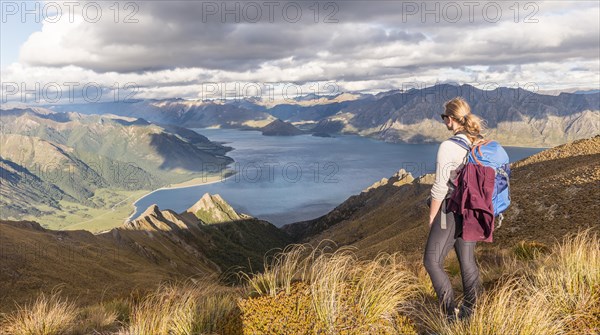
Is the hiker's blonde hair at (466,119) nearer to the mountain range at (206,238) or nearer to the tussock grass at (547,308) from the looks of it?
the tussock grass at (547,308)

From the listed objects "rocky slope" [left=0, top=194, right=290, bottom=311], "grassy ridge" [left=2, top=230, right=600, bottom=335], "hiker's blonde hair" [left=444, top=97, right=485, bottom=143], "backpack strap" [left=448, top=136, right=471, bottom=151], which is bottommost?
"rocky slope" [left=0, top=194, right=290, bottom=311]

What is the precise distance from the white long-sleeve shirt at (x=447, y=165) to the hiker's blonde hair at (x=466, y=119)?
0.13m

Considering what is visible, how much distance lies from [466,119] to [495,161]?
856 millimetres

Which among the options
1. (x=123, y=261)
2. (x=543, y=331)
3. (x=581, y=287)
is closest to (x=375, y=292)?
(x=543, y=331)

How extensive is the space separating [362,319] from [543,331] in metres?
2.47

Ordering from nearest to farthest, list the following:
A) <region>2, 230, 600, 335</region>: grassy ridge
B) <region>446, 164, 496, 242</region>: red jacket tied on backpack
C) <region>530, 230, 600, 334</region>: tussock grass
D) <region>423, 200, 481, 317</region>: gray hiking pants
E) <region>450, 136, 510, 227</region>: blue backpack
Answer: <region>2, 230, 600, 335</region>: grassy ridge, <region>530, 230, 600, 334</region>: tussock grass, <region>446, 164, 496, 242</region>: red jacket tied on backpack, <region>450, 136, 510, 227</region>: blue backpack, <region>423, 200, 481, 317</region>: gray hiking pants

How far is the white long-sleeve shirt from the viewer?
6574 millimetres

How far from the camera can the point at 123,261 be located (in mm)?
82062

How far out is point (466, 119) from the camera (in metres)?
6.73

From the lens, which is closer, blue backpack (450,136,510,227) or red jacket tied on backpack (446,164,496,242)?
red jacket tied on backpack (446,164,496,242)

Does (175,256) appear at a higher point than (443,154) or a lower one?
lower

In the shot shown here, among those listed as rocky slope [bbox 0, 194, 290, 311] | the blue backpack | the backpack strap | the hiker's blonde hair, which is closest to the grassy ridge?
rocky slope [bbox 0, 194, 290, 311]

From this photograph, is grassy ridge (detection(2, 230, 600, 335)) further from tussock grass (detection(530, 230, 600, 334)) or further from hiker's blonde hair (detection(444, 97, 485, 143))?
hiker's blonde hair (detection(444, 97, 485, 143))

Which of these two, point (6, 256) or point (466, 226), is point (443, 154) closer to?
point (466, 226)
